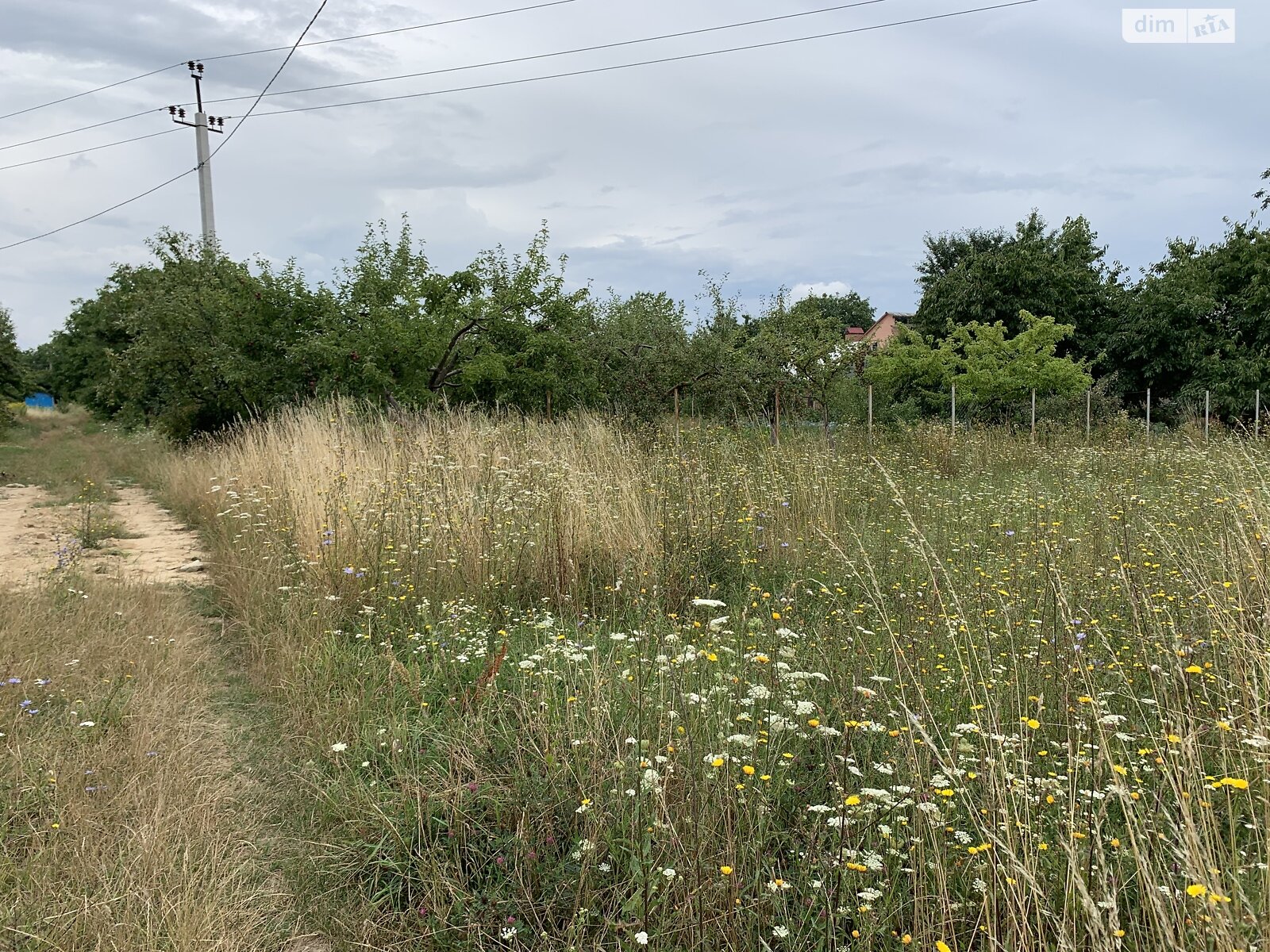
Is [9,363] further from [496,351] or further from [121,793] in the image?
[121,793]

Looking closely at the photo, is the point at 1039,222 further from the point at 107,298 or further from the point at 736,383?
the point at 107,298

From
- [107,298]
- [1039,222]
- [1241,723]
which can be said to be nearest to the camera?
[1241,723]

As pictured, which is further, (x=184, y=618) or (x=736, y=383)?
(x=736, y=383)

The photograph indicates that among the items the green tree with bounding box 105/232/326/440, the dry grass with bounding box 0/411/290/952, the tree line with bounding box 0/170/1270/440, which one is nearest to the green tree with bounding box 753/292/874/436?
the tree line with bounding box 0/170/1270/440

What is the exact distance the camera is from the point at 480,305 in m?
14.4

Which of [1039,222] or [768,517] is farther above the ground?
[1039,222]

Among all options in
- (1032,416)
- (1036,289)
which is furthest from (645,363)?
(1036,289)

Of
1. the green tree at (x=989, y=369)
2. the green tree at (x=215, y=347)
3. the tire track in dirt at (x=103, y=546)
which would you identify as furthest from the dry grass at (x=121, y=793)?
the green tree at (x=989, y=369)

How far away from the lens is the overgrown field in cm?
225

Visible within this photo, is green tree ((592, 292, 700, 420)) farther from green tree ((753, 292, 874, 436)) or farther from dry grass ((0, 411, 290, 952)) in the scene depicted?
dry grass ((0, 411, 290, 952))

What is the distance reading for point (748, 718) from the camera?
2777 mm

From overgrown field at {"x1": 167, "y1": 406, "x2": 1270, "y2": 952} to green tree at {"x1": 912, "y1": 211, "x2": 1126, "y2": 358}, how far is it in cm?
2627

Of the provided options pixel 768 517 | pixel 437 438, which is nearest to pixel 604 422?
pixel 437 438

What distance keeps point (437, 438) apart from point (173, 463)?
349 inches
